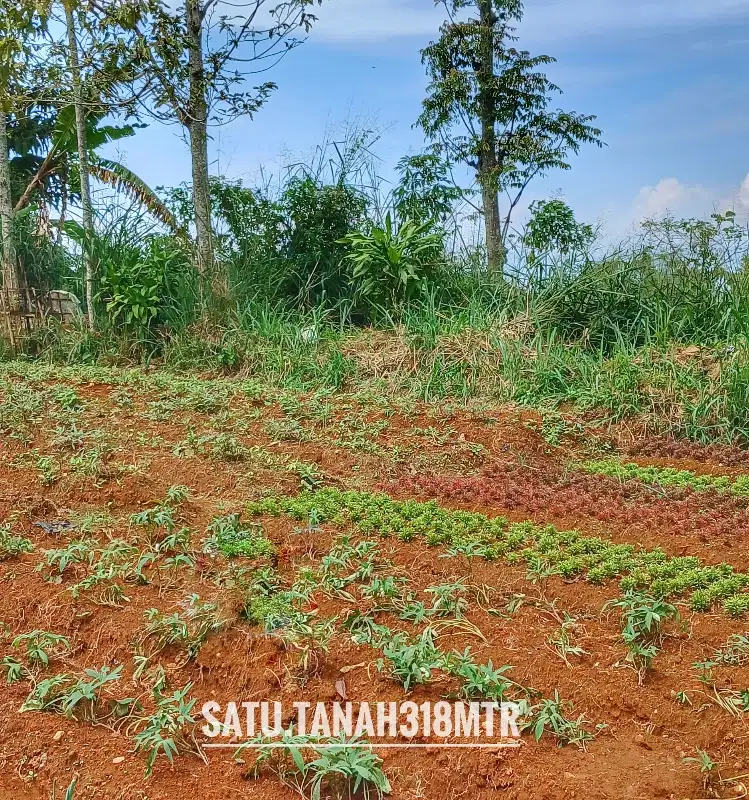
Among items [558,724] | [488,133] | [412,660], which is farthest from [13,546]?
[488,133]

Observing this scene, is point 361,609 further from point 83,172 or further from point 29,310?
point 29,310

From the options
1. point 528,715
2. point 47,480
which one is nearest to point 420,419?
point 47,480

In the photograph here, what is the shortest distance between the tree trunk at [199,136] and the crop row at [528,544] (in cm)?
557

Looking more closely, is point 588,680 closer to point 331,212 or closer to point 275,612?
point 275,612

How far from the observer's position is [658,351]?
279 inches

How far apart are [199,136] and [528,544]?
286 inches

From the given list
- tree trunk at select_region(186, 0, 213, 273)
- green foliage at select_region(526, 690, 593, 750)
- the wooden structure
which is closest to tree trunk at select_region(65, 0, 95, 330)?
the wooden structure

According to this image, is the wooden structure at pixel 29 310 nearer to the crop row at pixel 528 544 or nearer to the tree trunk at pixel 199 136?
the tree trunk at pixel 199 136

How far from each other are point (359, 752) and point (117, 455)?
320cm

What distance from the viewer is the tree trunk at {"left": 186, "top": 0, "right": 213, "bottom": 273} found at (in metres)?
9.16

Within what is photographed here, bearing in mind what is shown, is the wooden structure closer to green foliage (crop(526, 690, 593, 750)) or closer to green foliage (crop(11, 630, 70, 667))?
green foliage (crop(11, 630, 70, 667))

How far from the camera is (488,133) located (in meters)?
13.6

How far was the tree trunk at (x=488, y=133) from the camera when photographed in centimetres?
1319

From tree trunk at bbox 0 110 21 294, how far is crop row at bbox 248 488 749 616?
25.3ft
